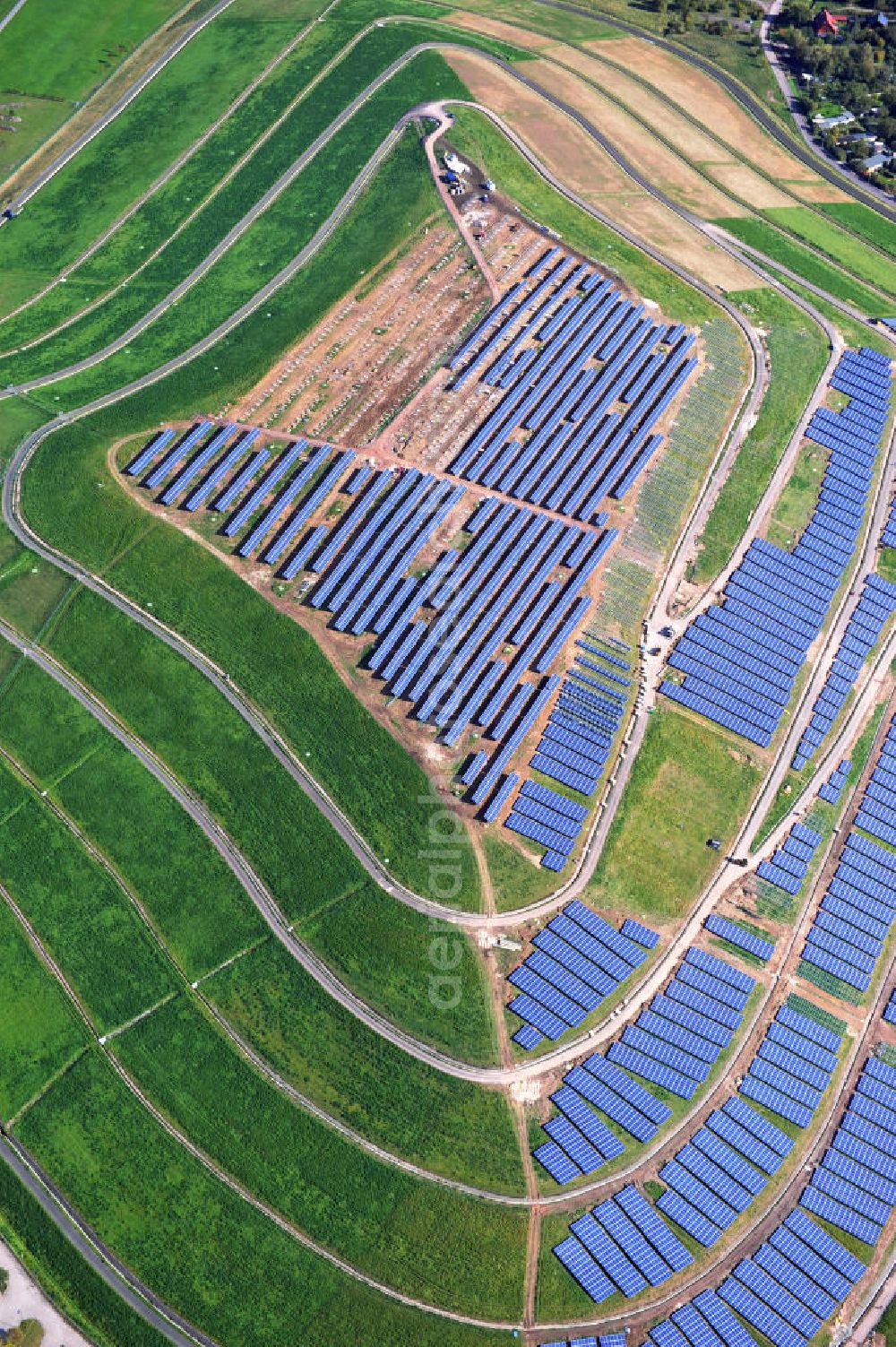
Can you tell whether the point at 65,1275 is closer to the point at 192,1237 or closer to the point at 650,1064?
the point at 192,1237

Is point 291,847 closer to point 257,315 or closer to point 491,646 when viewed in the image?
point 491,646

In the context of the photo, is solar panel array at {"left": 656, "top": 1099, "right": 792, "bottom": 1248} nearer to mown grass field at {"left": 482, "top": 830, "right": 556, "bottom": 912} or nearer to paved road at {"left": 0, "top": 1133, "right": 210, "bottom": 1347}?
mown grass field at {"left": 482, "top": 830, "right": 556, "bottom": 912}

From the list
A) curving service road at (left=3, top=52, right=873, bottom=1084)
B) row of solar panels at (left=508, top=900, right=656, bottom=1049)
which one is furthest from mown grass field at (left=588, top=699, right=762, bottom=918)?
row of solar panels at (left=508, top=900, right=656, bottom=1049)

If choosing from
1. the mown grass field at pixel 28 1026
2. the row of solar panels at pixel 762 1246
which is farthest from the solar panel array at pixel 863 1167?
the mown grass field at pixel 28 1026

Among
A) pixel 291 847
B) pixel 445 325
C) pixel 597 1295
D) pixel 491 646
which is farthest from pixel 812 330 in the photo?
pixel 597 1295

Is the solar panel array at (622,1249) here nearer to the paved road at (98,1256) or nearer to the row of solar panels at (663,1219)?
the row of solar panels at (663,1219)

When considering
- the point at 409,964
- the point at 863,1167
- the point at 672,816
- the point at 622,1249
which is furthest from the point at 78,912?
the point at 863,1167

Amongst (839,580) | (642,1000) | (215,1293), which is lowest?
(215,1293)
